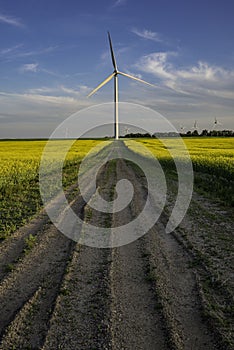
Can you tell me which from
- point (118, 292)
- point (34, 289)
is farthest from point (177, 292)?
point (34, 289)

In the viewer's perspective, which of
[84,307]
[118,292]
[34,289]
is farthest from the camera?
[34,289]

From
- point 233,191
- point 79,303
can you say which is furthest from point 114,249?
point 233,191

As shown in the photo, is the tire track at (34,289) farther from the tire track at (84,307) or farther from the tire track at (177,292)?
the tire track at (177,292)

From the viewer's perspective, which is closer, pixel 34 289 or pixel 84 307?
pixel 84 307

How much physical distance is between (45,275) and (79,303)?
1.32 metres

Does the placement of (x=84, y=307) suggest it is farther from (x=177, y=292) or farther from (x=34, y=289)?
(x=177, y=292)

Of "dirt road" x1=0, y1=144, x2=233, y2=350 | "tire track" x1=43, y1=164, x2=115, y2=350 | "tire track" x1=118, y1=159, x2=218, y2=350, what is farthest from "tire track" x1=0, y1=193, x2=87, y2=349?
"tire track" x1=118, y1=159, x2=218, y2=350

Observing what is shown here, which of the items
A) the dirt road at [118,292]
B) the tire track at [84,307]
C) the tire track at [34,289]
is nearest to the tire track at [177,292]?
the dirt road at [118,292]

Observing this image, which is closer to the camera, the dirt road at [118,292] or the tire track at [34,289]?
the dirt road at [118,292]

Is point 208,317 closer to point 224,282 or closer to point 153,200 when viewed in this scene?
point 224,282

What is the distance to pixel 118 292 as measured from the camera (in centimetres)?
549

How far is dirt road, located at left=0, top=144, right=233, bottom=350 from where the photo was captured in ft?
14.1

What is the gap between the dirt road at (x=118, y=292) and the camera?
169 inches

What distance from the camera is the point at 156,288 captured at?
5.58m
